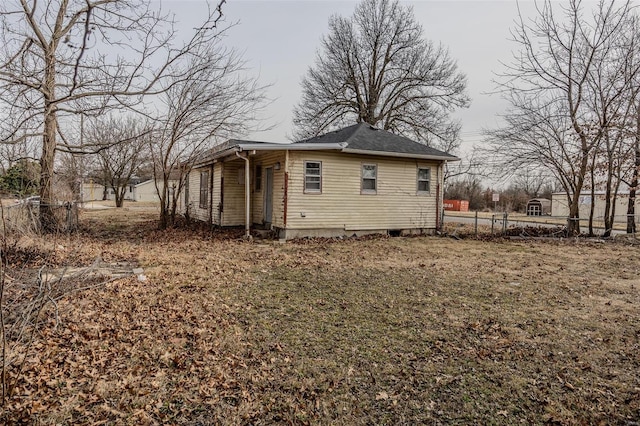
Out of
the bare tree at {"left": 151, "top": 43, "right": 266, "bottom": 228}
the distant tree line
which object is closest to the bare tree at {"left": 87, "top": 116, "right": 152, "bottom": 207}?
the bare tree at {"left": 151, "top": 43, "right": 266, "bottom": 228}

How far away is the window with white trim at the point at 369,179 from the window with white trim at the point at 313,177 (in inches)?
65.8

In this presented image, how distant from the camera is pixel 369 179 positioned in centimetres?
1290

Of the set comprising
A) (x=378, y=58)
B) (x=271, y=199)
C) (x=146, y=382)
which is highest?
(x=378, y=58)

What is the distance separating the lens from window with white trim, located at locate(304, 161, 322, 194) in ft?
38.5

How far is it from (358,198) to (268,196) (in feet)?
10.3

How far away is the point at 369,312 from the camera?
5.12 m

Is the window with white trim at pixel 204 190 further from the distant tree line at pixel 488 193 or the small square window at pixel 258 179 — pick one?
the distant tree line at pixel 488 193

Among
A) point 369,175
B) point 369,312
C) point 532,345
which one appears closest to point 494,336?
point 532,345

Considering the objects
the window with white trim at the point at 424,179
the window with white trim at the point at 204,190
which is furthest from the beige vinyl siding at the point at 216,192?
the window with white trim at the point at 424,179

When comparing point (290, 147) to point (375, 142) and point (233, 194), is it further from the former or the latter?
point (233, 194)

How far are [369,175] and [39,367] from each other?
10720 mm

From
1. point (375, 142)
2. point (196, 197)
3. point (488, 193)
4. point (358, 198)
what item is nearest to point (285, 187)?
point (358, 198)

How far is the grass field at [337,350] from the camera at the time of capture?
115 inches

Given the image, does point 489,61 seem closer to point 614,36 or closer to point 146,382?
point 614,36
